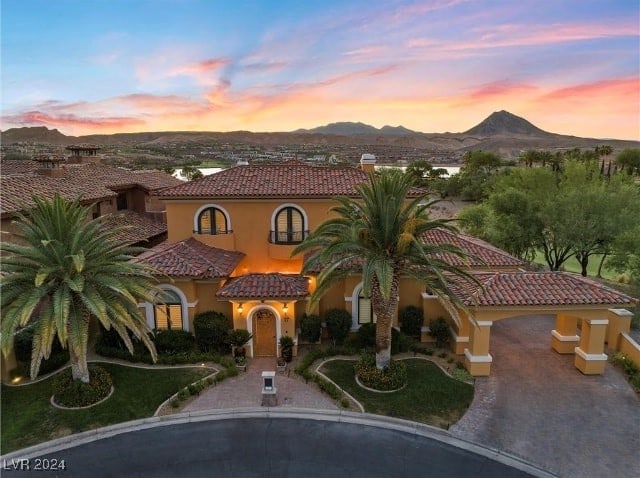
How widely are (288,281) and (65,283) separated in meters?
9.13

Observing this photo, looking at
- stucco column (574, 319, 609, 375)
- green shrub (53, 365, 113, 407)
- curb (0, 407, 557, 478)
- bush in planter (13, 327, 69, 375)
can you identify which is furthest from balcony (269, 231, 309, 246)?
stucco column (574, 319, 609, 375)

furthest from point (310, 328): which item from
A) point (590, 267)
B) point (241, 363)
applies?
point (590, 267)

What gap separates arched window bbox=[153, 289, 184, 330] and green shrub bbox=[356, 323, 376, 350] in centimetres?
845

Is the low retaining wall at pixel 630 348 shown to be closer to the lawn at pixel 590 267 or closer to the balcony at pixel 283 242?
the balcony at pixel 283 242

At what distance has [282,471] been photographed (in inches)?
462

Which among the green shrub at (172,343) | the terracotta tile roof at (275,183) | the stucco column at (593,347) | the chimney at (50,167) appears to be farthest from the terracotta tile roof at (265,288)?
the chimney at (50,167)

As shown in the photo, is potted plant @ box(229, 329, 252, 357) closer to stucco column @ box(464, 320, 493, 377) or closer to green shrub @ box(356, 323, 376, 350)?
green shrub @ box(356, 323, 376, 350)

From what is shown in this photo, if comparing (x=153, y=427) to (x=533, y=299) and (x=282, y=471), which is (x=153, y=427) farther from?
(x=533, y=299)

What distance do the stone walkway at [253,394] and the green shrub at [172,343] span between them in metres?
2.97

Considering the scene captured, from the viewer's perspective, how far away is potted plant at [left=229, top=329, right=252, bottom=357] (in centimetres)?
1780

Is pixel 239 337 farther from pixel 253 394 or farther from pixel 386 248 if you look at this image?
pixel 386 248

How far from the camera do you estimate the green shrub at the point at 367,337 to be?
61.5 ft

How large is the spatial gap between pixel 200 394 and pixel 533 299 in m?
13.7

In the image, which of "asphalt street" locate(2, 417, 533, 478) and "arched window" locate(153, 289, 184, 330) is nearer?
"asphalt street" locate(2, 417, 533, 478)
